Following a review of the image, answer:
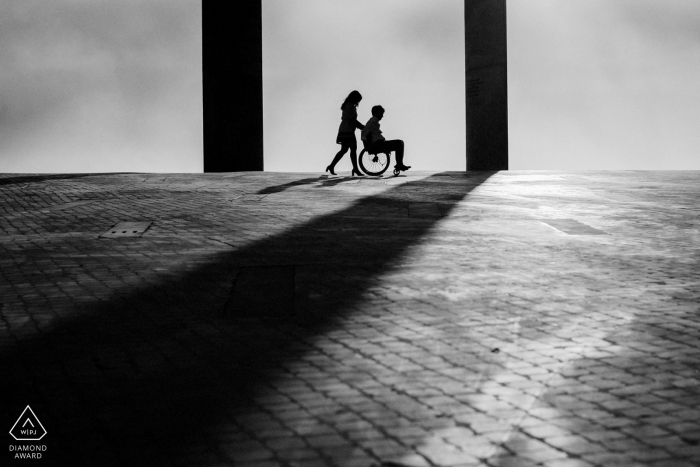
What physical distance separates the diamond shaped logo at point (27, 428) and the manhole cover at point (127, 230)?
5.36 m

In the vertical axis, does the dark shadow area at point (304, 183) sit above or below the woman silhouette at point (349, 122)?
below

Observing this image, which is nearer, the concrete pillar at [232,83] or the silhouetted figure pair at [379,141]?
the silhouetted figure pair at [379,141]

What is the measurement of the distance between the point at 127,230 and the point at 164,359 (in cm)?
500

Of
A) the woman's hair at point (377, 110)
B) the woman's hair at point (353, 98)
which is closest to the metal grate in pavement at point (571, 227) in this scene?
the woman's hair at point (377, 110)

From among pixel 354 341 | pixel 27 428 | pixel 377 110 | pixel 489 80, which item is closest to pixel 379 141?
pixel 377 110

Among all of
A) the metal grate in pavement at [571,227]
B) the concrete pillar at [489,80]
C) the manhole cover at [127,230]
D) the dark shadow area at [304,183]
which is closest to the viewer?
the manhole cover at [127,230]

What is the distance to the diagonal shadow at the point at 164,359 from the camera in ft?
11.6

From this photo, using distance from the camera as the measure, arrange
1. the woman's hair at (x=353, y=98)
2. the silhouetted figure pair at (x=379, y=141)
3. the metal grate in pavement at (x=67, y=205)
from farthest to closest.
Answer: the silhouetted figure pair at (x=379, y=141)
the woman's hair at (x=353, y=98)
the metal grate in pavement at (x=67, y=205)

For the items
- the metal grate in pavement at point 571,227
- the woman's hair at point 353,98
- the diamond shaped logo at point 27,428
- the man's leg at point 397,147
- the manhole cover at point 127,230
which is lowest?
the diamond shaped logo at point 27,428

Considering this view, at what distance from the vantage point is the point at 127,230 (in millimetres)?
9273

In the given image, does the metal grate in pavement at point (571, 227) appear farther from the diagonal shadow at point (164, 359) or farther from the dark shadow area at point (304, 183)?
the dark shadow area at point (304, 183)

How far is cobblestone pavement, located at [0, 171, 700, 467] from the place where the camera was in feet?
11.4

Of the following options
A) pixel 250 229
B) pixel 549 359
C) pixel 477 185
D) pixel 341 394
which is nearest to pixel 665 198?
pixel 477 185

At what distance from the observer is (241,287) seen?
6273 mm
